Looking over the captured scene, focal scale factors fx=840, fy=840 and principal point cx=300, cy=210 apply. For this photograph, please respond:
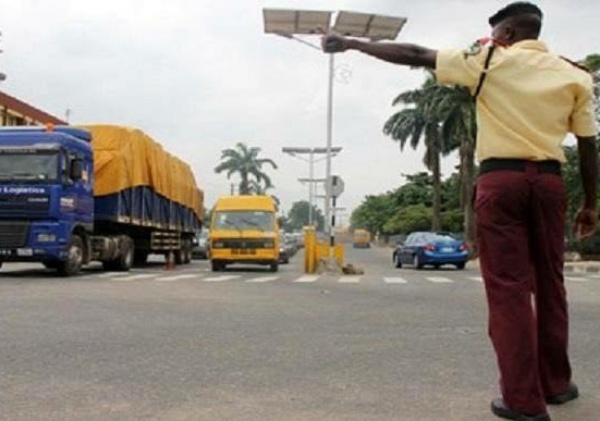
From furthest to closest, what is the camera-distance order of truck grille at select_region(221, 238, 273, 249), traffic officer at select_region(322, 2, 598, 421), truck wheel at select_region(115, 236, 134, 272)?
1. truck grille at select_region(221, 238, 273, 249)
2. truck wheel at select_region(115, 236, 134, 272)
3. traffic officer at select_region(322, 2, 598, 421)

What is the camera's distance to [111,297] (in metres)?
12.3

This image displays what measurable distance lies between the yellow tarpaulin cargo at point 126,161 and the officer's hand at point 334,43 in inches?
682

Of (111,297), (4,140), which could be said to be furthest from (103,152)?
(111,297)

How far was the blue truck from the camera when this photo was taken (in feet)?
57.6

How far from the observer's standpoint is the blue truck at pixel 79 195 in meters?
17.5

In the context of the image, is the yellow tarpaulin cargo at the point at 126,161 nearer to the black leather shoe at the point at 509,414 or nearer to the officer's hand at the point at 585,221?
the officer's hand at the point at 585,221

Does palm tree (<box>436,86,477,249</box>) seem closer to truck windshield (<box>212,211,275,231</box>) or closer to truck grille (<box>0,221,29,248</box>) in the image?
truck windshield (<box>212,211,275,231</box>)

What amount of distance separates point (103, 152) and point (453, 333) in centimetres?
1508

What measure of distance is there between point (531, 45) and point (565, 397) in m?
2.00

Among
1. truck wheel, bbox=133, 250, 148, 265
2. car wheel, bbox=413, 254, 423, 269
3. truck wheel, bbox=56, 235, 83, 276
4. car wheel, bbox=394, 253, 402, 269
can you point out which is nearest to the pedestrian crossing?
truck wheel, bbox=56, 235, 83, 276

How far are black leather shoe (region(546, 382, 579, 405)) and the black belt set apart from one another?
127 cm

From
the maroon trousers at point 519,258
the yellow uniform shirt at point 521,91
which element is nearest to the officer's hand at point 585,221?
the maroon trousers at point 519,258

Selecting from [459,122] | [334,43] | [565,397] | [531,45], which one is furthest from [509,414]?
[459,122]

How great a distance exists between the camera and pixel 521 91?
4441 mm
